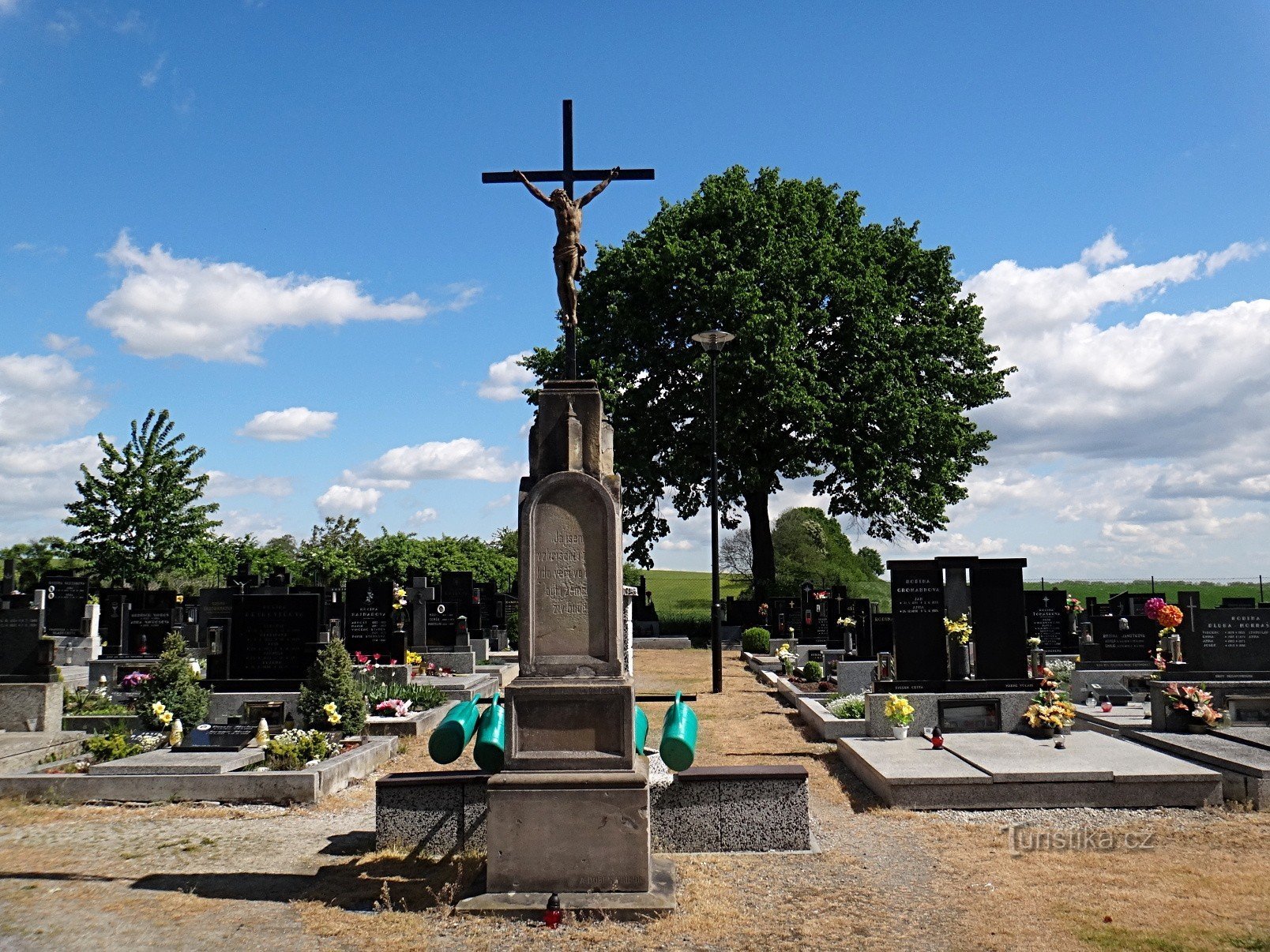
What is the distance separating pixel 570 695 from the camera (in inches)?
260

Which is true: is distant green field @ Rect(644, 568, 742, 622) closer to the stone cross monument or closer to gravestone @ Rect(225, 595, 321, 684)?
gravestone @ Rect(225, 595, 321, 684)

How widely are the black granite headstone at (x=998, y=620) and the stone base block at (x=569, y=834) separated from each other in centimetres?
749

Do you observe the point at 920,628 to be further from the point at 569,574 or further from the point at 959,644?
the point at 569,574

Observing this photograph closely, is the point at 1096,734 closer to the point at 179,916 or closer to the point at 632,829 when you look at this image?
the point at 632,829

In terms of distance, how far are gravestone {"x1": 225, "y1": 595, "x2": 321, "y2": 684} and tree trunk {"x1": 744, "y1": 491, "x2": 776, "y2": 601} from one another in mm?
19660

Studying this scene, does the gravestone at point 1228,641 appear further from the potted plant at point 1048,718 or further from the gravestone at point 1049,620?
the gravestone at point 1049,620

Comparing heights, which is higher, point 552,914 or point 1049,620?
point 1049,620

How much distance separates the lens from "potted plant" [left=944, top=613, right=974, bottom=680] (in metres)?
12.4

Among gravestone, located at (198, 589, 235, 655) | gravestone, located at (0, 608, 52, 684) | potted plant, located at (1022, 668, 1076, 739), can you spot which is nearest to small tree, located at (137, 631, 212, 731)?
gravestone, located at (0, 608, 52, 684)

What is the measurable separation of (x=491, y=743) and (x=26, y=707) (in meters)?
8.11

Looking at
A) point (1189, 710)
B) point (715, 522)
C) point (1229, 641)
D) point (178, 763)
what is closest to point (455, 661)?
point (715, 522)

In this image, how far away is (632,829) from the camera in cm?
640

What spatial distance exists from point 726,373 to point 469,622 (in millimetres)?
9667

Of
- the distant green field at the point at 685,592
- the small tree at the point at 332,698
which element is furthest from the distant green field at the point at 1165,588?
the small tree at the point at 332,698
